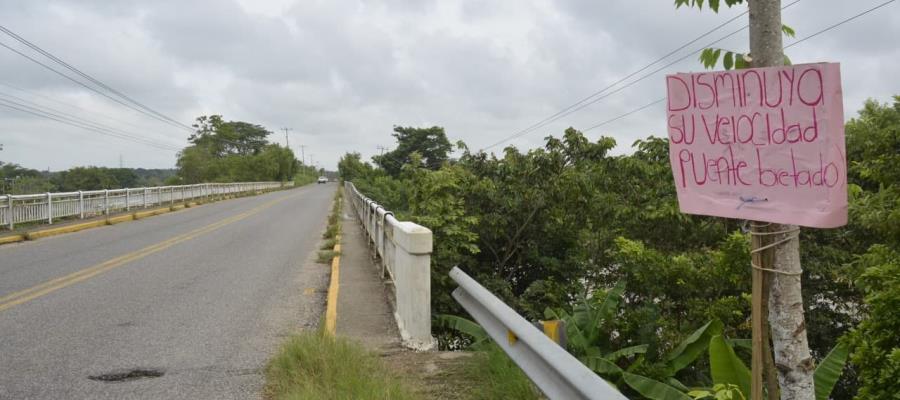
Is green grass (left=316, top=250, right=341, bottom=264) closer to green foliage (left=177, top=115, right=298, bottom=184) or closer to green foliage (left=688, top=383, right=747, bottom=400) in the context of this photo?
green foliage (left=688, top=383, right=747, bottom=400)

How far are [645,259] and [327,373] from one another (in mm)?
3766

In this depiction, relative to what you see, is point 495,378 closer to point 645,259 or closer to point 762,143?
point 762,143

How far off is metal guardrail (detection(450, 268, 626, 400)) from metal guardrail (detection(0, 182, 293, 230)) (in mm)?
16590

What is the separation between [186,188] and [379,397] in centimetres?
3093

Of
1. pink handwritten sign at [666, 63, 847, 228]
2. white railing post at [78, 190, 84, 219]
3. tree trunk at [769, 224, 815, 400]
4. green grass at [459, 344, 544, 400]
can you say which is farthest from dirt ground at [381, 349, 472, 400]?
white railing post at [78, 190, 84, 219]

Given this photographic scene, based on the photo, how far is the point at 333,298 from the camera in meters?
7.51

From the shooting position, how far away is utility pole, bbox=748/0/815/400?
2242mm

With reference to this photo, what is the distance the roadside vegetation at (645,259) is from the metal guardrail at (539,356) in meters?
0.88

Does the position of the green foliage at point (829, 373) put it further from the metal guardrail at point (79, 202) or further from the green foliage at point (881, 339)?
the metal guardrail at point (79, 202)

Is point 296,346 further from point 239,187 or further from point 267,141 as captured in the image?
point 267,141

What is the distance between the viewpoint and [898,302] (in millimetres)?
2816

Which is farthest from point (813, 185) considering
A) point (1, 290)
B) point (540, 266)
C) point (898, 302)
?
point (1, 290)

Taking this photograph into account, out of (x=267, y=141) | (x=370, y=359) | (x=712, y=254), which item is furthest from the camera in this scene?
(x=267, y=141)

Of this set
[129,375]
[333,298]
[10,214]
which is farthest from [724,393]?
[10,214]
